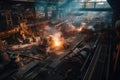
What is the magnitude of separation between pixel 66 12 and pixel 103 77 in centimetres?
1828

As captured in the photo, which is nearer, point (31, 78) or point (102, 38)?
point (31, 78)

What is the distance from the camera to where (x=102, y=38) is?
457 inches

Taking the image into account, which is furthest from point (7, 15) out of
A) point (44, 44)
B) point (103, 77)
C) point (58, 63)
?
point (103, 77)

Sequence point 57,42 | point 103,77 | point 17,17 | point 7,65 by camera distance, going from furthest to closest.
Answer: point 17,17 → point 57,42 → point 7,65 → point 103,77

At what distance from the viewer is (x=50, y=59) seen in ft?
28.1

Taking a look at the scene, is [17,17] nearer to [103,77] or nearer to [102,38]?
[102,38]

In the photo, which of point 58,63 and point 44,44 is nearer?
point 58,63

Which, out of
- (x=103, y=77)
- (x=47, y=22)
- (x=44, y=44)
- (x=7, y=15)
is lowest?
(x=103, y=77)

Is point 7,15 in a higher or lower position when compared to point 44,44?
higher

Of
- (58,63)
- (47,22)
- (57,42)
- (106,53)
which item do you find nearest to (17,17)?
(47,22)

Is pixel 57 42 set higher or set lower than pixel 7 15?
lower

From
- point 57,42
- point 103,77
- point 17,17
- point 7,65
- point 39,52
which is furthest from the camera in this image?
point 17,17

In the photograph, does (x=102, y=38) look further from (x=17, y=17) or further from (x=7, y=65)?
(x=17, y=17)

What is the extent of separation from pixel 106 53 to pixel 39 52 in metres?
4.79
